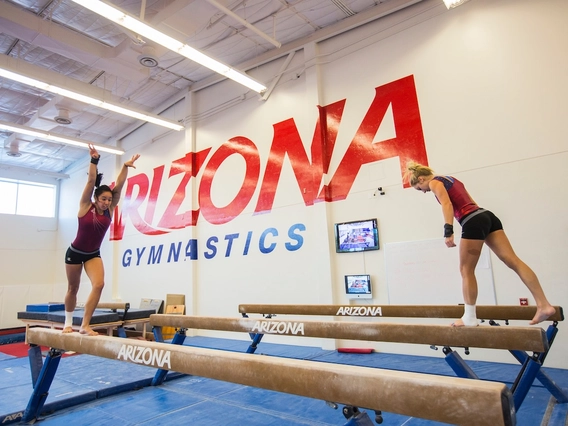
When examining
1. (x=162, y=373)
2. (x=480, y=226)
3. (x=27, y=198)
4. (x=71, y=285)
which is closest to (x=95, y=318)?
(x=162, y=373)

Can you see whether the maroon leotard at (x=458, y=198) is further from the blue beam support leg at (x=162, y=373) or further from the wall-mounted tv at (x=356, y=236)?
the blue beam support leg at (x=162, y=373)

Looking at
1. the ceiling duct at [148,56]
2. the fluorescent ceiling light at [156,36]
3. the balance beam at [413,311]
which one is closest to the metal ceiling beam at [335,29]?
the fluorescent ceiling light at [156,36]

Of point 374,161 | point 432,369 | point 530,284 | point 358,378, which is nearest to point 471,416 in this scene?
point 358,378

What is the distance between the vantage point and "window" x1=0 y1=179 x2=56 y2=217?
14117mm

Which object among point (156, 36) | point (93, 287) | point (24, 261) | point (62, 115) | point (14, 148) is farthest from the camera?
point (24, 261)

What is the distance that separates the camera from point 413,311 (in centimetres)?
399

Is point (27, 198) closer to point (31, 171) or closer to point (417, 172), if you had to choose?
point (31, 171)

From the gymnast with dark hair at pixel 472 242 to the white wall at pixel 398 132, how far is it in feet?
7.35

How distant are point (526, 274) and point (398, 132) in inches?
145

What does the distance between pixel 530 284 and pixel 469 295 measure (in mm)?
517

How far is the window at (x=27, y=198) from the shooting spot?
14117 mm

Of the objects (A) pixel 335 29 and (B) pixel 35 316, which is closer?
(A) pixel 335 29

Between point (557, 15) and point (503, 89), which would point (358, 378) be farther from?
point (557, 15)

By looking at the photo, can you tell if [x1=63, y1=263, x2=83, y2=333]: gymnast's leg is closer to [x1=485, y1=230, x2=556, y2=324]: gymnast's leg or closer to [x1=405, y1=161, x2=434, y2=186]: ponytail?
[x1=405, y1=161, x2=434, y2=186]: ponytail
